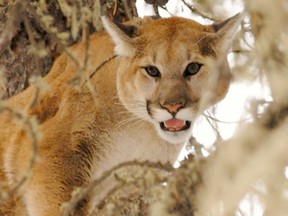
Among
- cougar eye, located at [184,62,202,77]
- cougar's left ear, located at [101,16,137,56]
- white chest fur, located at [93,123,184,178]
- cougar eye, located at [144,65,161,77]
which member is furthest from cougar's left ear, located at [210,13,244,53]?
white chest fur, located at [93,123,184,178]

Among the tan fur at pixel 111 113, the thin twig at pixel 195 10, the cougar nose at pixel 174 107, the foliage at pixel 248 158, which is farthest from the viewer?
the thin twig at pixel 195 10

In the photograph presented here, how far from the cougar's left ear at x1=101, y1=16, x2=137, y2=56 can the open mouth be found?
1.68 ft

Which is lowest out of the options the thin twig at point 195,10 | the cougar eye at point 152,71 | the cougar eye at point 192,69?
the thin twig at point 195,10

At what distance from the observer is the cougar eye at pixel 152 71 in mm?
4336

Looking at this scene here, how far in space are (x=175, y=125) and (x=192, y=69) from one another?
340 mm

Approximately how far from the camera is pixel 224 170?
267 cm

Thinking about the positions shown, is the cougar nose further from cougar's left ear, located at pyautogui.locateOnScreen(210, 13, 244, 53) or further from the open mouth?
cougar's left ear, located at pyautogui.locateOnScreen(210, 13, 244, 53)

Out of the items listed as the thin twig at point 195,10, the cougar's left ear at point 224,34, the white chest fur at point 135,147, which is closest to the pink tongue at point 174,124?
the white chest fur at point 135,147

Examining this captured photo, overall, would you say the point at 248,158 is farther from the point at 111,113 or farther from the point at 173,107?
the point at 111,113

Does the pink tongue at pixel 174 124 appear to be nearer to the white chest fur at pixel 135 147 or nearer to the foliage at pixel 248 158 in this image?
the white chest fur at pixel 135 147

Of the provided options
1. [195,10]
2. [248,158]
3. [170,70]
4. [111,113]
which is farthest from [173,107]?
[248,158]

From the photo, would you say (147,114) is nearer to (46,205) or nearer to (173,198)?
(46,205)

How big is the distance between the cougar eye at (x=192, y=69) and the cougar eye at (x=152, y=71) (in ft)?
0.49

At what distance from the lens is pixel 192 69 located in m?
4.30
